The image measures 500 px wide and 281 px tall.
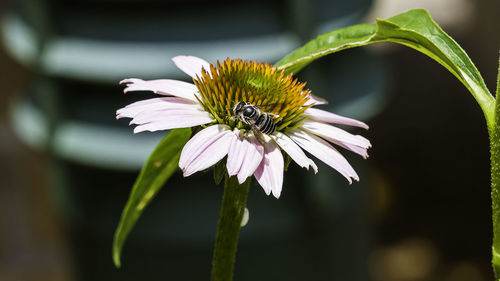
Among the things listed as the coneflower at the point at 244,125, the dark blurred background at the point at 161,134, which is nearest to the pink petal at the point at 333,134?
the coneflower at the point at 244,125

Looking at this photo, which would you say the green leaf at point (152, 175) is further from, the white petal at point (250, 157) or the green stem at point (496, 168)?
the green stem at point (496, 168)

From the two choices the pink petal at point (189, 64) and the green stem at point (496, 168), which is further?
the pink petal at point (189, 64)

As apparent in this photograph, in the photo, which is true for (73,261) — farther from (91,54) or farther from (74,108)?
(91,54)

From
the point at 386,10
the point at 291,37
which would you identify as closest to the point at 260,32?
the point at 291,37

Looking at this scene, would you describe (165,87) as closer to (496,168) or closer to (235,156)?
A: (235,156)

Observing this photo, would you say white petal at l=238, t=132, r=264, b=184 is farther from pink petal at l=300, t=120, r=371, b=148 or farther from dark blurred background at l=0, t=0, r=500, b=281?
dark blurred background at l=0, t=0, r=500, b=281

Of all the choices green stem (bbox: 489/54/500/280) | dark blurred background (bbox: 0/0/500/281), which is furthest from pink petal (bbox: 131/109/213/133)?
dark blurred background (bbox: 0/0/500/281)
